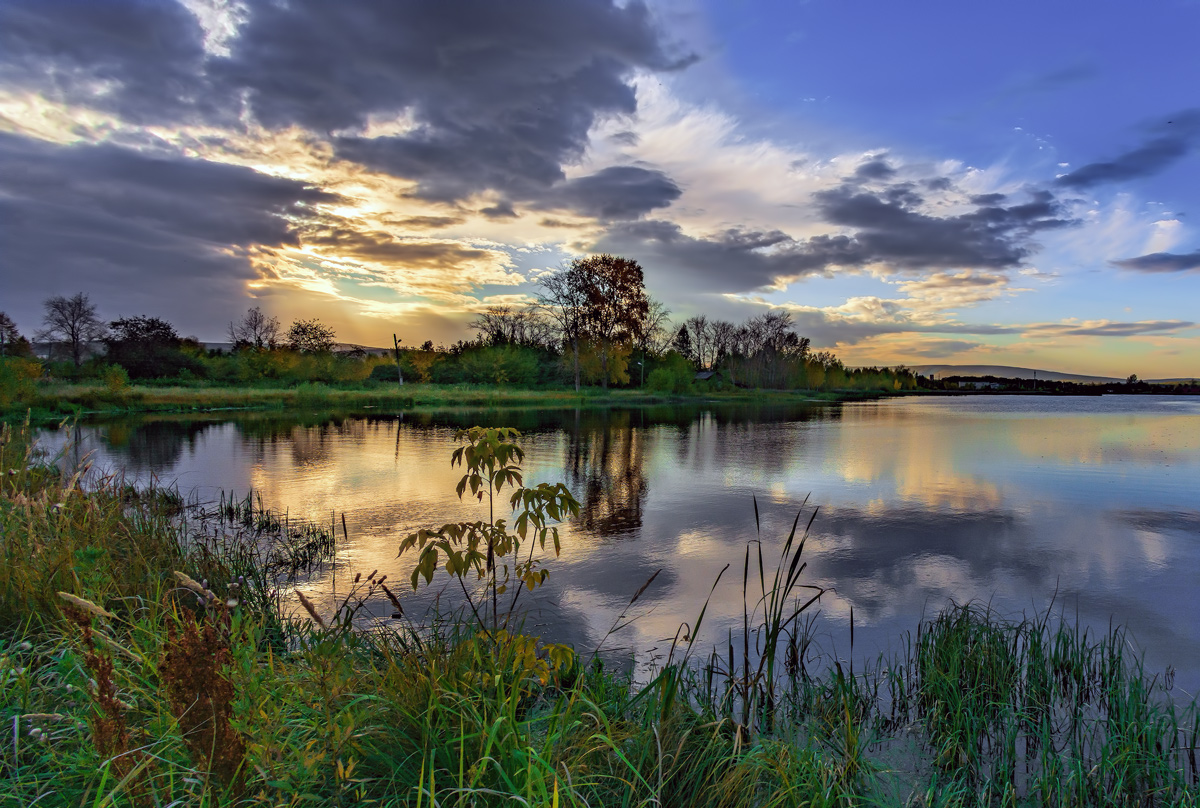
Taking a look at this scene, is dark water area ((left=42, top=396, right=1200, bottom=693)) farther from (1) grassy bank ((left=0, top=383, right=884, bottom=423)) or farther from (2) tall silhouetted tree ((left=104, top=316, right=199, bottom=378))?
(2) tall silhouetted tree ((left=104, top=316, right=199, bottom=378))

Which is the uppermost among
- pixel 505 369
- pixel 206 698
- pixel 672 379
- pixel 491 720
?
pixel 505 369

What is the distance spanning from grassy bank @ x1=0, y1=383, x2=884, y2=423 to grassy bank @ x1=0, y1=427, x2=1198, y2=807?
2705cm


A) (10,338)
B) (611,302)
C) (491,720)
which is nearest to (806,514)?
(491,720)

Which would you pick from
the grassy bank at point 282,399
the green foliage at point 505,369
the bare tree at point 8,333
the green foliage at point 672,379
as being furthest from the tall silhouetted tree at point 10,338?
the green foliage at point 672,379

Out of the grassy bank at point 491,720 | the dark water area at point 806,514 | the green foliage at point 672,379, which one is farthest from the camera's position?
the green foliage at point 672,379

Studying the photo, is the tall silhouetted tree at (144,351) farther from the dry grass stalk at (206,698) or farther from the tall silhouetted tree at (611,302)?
the dry grass stalk at (206,698)

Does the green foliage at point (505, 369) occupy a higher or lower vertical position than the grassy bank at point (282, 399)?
higher

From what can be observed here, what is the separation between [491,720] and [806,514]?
904 centimetres

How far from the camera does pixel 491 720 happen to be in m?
2.81

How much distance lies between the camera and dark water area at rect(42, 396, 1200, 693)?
6.29 meters

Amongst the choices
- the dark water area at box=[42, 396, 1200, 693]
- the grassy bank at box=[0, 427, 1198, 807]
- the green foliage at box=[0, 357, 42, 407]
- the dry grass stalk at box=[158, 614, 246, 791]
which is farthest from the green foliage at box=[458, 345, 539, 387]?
the dry grass stalk at box=[158, 614, 246, 791]

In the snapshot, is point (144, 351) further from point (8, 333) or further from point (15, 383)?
point (15, 383)

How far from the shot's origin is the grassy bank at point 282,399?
31.3 metres

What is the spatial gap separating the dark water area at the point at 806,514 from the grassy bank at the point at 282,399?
11.4 metres
